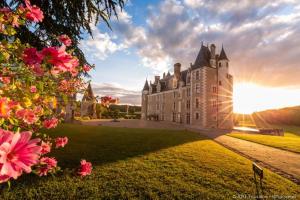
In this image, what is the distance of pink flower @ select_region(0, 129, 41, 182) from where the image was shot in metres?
1.08

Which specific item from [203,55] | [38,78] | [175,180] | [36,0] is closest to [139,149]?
[175,180]

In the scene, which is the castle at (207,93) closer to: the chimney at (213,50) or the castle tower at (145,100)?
the chimney at (213,50)

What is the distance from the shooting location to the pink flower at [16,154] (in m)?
1.08

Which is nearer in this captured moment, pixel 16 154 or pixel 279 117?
pixel 16 154

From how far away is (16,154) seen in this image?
1148 mm

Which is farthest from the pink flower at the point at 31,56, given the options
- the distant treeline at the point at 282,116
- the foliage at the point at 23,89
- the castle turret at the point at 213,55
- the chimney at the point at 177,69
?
the distant treeline at the point at 282,116

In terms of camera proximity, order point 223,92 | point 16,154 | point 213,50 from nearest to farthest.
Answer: point 16,154 → point 213,50 → point 223,92

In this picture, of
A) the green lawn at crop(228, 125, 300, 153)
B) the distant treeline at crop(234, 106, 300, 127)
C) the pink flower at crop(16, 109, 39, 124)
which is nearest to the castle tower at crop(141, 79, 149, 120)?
the distant treeline at crop(234, 106, 300, 127)

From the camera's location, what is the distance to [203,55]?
34938 millimetres

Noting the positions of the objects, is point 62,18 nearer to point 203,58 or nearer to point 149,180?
point 149,180

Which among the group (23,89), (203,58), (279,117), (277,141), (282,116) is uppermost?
(203,58)

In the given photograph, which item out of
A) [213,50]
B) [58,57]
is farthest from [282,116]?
[58,57]

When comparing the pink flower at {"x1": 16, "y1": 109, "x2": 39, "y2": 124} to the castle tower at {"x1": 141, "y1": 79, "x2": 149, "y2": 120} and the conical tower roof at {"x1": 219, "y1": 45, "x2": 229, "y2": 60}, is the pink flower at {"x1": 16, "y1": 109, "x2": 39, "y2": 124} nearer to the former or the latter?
the conical tower roof at {"x1": 219, "y1": 45, "x2": 229, "y2": 60}

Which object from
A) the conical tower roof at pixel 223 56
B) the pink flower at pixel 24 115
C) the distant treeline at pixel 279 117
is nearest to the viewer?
the pink flower at pixel 24 115
